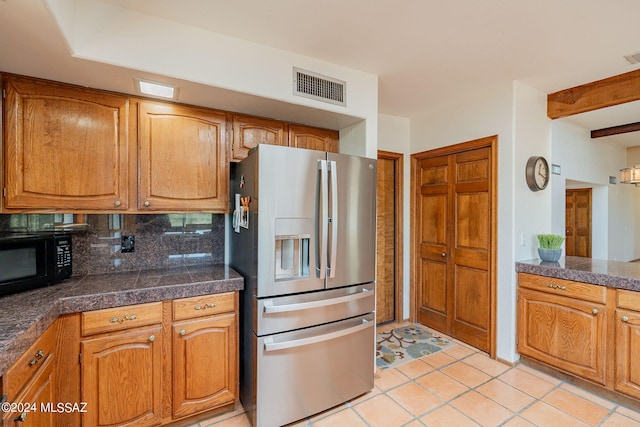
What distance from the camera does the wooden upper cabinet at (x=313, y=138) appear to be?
8.21ft

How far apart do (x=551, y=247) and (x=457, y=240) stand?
2.63ft

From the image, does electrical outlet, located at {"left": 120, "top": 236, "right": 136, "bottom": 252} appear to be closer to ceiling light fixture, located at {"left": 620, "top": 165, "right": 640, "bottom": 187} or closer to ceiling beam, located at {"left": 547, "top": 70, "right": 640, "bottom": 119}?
ceiling beam, located at {"left": 547, "top": 70, "right": 640, "bottom": 119}

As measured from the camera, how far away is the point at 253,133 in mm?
2346

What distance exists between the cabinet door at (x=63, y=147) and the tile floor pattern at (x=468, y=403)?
1664mm

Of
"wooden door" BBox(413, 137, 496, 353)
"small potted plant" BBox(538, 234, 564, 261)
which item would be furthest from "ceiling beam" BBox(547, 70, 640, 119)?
"small potted plant" BBox(538, 234, 564, 261)

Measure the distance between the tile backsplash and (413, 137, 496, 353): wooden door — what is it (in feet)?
7.70

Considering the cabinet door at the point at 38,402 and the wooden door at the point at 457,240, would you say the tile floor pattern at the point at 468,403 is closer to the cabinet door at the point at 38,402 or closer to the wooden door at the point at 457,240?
the wooden door at the point at 457,240

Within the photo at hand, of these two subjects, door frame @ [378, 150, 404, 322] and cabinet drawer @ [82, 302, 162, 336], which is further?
door frame @ [378, 150, 404, 322]

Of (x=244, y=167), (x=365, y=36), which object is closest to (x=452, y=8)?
(x=365, y=36)

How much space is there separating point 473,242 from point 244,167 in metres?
2.39

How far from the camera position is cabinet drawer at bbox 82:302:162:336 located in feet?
5.28

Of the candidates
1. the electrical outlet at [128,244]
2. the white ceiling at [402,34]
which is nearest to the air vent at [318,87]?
the white ceiling at [402,34]

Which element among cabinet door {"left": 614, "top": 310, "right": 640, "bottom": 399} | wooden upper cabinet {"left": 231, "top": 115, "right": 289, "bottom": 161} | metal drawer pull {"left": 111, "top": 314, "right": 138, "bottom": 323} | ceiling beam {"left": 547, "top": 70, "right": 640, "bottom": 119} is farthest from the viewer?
ceiling beam {"left": 547, "top": 70, "right": 640, "bottom": 119}

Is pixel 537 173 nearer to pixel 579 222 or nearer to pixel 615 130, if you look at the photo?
pixel 615 130
